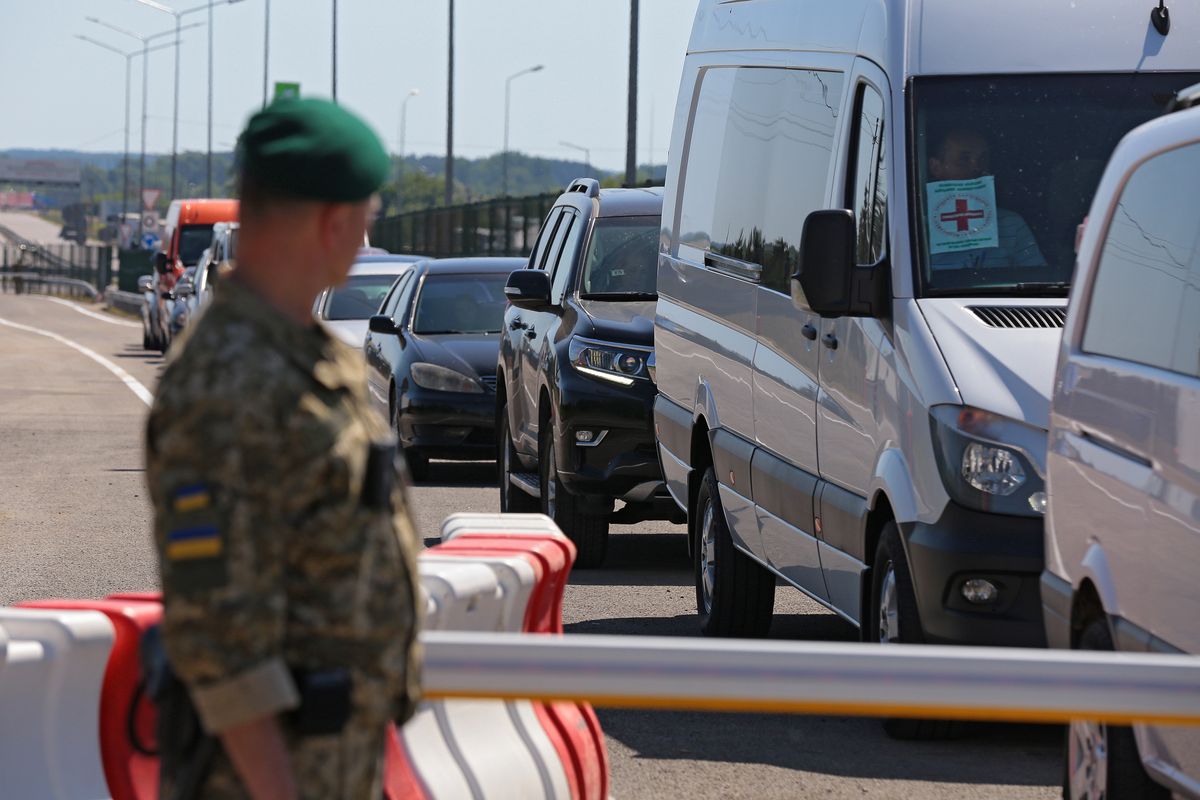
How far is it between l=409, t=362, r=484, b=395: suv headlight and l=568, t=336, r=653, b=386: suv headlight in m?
4.61

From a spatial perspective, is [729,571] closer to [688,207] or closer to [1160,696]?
[688,207]

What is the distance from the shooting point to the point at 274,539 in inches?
103

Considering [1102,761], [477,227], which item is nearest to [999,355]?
[1102,761]

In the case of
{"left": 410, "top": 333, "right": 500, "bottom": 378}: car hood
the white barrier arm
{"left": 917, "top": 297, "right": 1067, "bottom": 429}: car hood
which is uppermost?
{"left": 917, "top": 297, "right": 1067, "bottom": 429}: car hood

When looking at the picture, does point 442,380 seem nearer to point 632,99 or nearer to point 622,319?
point 622,319

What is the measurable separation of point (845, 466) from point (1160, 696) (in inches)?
138

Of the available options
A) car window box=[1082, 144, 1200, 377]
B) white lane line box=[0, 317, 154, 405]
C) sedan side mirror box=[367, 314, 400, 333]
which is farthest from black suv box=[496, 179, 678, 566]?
car window box=[1082, 144, 1200, 377]

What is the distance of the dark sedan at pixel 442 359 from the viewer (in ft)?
53.4

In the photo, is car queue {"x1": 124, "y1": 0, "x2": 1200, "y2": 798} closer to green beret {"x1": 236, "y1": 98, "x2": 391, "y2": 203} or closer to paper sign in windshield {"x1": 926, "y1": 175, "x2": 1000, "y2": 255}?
paper sign in windshield {"x1": 926, "y1": 175, "x2": 1000, "y2": 255}

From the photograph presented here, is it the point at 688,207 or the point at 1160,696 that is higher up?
the point at 688,207

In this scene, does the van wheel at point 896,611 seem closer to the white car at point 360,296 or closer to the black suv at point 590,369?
the black suv at point 590,369

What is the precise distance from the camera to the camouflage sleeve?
2564mm

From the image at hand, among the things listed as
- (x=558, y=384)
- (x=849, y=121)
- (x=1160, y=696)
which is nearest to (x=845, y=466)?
(x=849, y=121)

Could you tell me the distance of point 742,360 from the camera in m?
8.85
